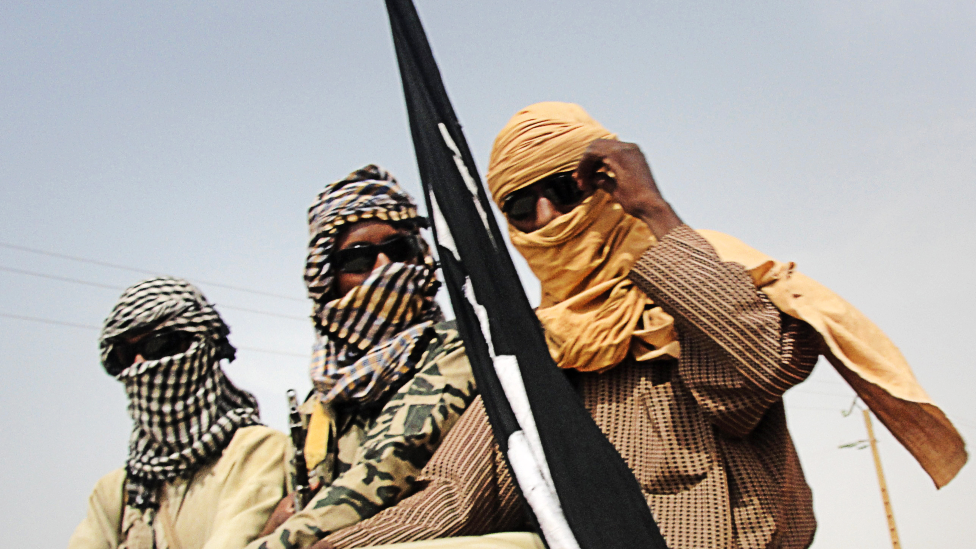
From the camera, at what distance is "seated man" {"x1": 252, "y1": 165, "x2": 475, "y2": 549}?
251 cm

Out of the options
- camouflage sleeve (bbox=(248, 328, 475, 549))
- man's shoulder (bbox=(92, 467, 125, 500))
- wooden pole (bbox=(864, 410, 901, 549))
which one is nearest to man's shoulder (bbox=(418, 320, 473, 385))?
camouflage sleeve (bbox=(248, 328, 475, 549))

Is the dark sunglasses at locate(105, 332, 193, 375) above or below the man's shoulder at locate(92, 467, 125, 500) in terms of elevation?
above

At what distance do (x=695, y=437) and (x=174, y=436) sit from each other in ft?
6.72

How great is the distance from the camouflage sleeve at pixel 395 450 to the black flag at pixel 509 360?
450 mm

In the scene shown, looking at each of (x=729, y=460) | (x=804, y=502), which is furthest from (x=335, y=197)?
(x=804, y=502)

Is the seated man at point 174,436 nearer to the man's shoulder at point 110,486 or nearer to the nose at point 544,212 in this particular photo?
the man's shoulder at point 110,486

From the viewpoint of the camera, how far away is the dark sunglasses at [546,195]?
280 cm

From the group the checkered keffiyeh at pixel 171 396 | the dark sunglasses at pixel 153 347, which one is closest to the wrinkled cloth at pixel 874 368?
the checkered keffiyeh at pixel 171 396

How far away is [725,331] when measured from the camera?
228cm

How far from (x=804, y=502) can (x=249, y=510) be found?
1777 mm

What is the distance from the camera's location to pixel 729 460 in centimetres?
242

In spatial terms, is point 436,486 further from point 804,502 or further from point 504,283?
point 804,502

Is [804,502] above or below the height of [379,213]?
below

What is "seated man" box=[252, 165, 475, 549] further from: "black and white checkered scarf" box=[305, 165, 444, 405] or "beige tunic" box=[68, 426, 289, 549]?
"beige tunic" box=[68, 426, 289, 549]
